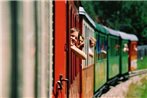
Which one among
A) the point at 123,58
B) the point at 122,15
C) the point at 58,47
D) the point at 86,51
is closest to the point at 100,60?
the point at 86,51

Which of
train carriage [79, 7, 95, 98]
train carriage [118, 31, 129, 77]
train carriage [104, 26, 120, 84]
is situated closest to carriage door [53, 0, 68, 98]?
train carriage [79, 7, 95, 98]

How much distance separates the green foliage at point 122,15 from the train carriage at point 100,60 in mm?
31040

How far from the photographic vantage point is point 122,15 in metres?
57.1

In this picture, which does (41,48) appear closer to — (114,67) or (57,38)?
(57,38)

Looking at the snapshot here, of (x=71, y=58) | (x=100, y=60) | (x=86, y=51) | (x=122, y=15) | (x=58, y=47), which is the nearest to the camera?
(x=58, y=47)

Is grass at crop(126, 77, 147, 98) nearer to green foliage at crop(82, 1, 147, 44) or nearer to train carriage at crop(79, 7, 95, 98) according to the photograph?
train carriage at crop(79, 7, 95, 98)

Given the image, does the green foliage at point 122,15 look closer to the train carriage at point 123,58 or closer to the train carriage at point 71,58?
the train carriage at point 123,58

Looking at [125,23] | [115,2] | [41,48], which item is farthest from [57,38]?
[115,2]

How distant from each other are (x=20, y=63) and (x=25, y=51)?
0.9 inches

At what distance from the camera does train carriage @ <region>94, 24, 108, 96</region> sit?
13.6 m

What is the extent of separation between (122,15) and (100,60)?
42821 millimetres

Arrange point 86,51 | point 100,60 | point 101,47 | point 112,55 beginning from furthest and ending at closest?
1. point 112,55
2. point 101,47
3. point 100,60
4. point 86,51

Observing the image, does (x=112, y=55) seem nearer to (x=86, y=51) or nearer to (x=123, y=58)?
(x=123, y=58)

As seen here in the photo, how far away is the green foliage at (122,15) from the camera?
50.7 meters
